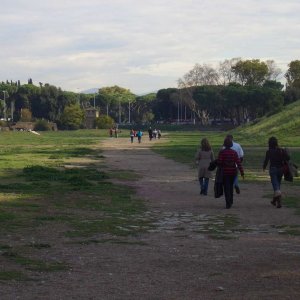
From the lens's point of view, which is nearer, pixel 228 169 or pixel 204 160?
pixel 228 169

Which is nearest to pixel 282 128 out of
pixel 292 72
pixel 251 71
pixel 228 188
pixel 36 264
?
pixel 228 188

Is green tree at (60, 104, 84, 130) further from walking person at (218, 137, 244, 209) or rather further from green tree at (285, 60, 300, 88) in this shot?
walking person at (218, 137, 244, 209)

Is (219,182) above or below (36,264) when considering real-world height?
above

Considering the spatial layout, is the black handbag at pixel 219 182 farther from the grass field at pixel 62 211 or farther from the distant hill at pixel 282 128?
the distant hill at pixel 282 128

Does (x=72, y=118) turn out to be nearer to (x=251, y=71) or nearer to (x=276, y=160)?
(x=251, y=71)

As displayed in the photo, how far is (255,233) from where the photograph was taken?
11742 millimetres

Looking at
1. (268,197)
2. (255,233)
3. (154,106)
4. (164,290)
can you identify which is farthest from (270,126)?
(154,106)

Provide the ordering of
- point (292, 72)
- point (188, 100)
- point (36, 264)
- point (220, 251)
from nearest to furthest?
point (36, 264)
point (220, 251)
point (188, 100)
point (292, 72)

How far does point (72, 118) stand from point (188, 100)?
969 inches

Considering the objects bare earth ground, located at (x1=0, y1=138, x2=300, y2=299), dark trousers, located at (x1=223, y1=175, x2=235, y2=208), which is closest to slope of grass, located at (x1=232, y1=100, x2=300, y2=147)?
dark trousers, located at (x1=223, y1=175, x2=235, y2=208)

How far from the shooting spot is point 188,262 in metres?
9.08

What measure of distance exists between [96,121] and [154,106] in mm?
23343

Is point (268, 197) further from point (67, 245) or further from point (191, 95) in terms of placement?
point (191, 95)

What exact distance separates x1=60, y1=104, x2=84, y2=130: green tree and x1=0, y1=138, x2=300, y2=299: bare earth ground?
421 ft
